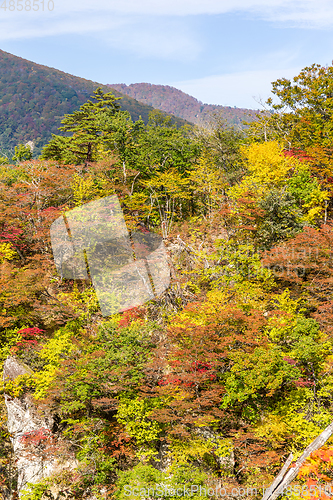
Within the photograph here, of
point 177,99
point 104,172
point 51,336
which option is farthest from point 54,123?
point 51,336

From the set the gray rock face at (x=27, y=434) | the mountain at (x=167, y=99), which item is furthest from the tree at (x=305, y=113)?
the mountain at (x=167, y=99)

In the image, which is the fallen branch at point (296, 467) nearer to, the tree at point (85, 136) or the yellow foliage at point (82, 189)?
the yellow foliage at point (82, 189)

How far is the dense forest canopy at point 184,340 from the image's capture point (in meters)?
10.6

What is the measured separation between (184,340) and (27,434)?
271 inches

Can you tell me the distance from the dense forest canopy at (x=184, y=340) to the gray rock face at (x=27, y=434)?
20cm

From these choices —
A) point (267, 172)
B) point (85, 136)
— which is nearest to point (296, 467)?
point (267, 172)

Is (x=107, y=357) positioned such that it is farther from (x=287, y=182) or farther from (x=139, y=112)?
(x=139, y=112)

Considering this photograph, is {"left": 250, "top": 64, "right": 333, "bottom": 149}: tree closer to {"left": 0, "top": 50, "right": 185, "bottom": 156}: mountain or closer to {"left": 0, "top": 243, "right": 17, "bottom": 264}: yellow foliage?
{"left": 0, "top": 243, "right": 17, "bottom": 264}: yellow foliage

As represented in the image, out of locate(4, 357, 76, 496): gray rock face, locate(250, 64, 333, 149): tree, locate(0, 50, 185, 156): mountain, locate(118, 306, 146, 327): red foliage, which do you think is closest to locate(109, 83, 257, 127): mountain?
locate(0, 50, 185, 156): mountain

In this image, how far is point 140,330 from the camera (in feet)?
40.2

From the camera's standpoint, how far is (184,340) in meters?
11.7

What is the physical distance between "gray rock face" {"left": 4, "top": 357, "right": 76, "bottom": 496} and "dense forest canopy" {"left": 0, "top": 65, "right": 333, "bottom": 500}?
20cm

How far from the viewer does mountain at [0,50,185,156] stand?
278 ft

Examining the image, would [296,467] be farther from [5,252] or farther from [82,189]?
[82,189]
